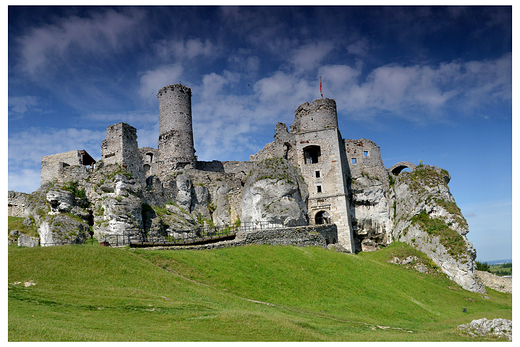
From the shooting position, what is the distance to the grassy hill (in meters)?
13.0

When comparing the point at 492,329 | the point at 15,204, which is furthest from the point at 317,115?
the point at 15,204

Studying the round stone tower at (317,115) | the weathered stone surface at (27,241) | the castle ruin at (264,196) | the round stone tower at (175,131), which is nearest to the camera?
the weathered stone surface at (27,241)

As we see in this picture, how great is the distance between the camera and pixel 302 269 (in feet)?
87.4

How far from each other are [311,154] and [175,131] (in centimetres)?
1784

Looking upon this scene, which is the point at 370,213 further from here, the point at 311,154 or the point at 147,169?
the point at 147,169

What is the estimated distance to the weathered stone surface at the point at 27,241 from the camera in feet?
95.5

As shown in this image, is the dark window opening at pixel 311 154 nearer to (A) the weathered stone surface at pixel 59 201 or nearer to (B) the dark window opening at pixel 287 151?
(B) the dark window opening at pixel 287 151

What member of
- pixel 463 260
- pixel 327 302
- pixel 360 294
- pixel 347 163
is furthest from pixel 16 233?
pixel 463 260

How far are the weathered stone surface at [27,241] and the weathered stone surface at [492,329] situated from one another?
30.3 meters

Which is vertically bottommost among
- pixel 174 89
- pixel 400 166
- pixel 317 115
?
pixel 400 166

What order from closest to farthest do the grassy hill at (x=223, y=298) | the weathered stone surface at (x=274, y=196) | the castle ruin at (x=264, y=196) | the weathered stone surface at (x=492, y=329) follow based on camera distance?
the grassy hill at (x=223, y=298) < the weathered stone surface at (x=492, y=329) < the castle ruin at (x=264, y=196) < the weathered stone surface at (x=274, y=196)

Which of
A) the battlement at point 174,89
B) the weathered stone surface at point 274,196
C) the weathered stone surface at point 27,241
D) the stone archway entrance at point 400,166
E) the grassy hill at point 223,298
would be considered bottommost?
the grassy hill at point 223,298

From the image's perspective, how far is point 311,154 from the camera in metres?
47.8

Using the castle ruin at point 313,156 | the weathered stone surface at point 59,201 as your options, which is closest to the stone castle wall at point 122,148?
the castle ruin at point 313,156
